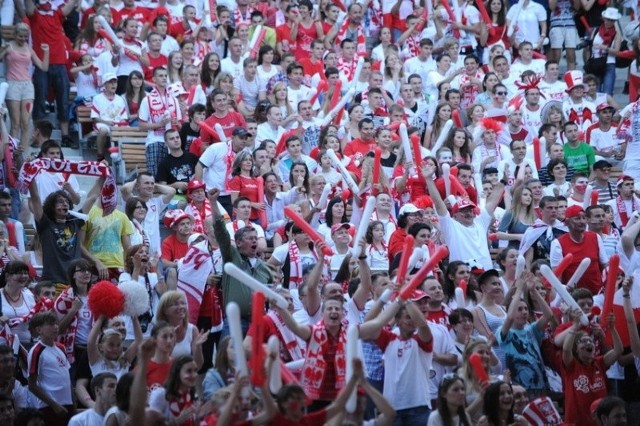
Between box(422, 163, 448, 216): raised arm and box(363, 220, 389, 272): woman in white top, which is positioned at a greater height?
box(422, 163, 448, 216): raised arm

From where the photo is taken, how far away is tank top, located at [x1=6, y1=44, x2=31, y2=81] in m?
16.5

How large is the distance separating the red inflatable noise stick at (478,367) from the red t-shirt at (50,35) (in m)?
8.91

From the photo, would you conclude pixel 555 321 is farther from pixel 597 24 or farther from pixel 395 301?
pixel 597 24

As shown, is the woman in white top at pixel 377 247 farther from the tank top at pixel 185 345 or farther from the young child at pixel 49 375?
the young child at pixel 49 375

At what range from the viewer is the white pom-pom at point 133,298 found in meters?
10.5

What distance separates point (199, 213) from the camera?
1392cm

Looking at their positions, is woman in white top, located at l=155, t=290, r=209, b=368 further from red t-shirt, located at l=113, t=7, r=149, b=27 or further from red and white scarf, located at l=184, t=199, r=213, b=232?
red t-shirt, located at l=113, t=7, r=149, b=27

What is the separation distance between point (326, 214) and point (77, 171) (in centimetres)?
227

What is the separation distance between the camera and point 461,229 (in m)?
13.0

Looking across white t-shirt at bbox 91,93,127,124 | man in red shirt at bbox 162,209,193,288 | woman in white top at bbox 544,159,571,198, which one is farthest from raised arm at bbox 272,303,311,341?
white t-shirt at bbox 91,93,127,124

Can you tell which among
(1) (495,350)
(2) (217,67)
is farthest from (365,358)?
(2) (217,67)

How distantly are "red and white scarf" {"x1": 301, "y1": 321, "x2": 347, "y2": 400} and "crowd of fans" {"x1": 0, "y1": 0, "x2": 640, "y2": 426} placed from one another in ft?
0.05

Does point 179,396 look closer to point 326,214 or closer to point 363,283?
point 363,283

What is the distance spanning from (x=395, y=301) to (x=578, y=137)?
24.1ft
